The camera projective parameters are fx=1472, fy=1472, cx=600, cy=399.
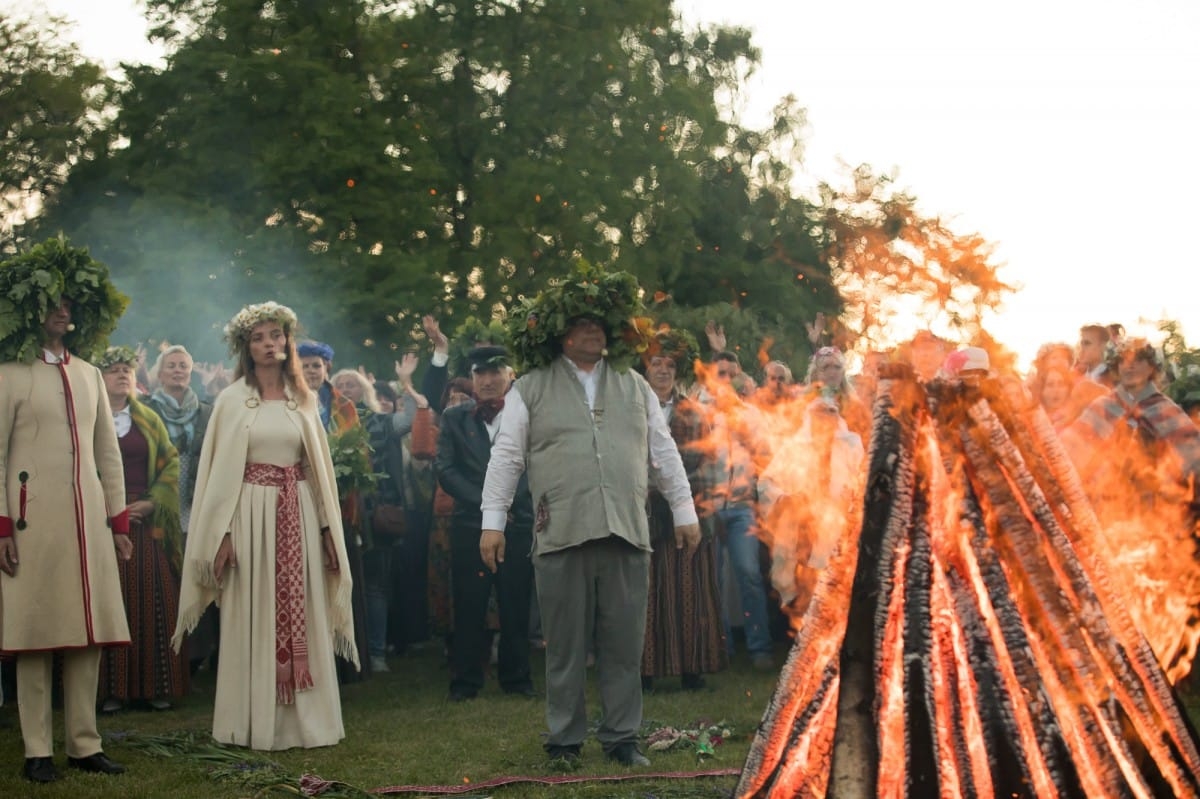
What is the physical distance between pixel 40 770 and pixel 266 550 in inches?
70.5

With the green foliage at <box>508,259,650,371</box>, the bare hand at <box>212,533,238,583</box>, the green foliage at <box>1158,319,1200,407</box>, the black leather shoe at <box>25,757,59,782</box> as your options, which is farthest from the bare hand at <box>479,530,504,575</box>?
the green foliage at <box>1158,319,1200,407</box>

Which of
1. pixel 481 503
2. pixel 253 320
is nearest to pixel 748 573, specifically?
pixel 481 503

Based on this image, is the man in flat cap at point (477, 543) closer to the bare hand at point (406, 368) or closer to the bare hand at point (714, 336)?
the bare hand at point (714, 336)

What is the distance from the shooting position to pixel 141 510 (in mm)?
9898

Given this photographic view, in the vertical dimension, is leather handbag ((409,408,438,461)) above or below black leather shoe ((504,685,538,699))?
above

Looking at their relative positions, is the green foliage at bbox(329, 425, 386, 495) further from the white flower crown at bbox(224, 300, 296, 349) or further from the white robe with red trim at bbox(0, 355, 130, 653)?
the white robe with red trim at bbox(0, 355, 130, 653)

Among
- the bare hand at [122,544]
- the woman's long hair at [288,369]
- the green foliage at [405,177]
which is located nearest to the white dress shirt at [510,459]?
the woman's long hair at [288,369]

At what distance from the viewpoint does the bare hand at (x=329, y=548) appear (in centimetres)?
861

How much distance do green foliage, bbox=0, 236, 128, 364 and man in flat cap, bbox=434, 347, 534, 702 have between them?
3066 millimetres

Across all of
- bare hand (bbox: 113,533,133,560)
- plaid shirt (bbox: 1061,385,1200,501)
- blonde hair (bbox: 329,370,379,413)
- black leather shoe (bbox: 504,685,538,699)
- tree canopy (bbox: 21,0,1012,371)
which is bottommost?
black leather shoe (bbox: 504,685,538,699)

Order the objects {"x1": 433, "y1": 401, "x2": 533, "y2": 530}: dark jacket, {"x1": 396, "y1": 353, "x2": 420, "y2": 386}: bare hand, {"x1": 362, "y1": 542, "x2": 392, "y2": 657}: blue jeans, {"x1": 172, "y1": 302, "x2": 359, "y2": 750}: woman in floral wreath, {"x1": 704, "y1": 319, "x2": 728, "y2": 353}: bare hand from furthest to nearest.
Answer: {"x1": 396, "y1": 353, "x2": 420, "y2": 386}: bare hand < {"x1": 704, "y1": 319, "x2": 728, "y2": 353}: bare hand < {"x1": 362, "y1": 542, "x2": 392, "y2": 657}: blue jeans < {"x1": 433, "y1": 401, "x2": 533, "y2": 530}: dark jacket < {"x1": 172, "y1": 302, "x2": 359, "y2": 750}: woman in floral wreath

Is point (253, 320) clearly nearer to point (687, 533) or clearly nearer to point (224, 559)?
point (224, 559)

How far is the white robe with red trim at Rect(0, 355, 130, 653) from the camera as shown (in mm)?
7258

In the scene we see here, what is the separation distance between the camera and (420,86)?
24.8 m
